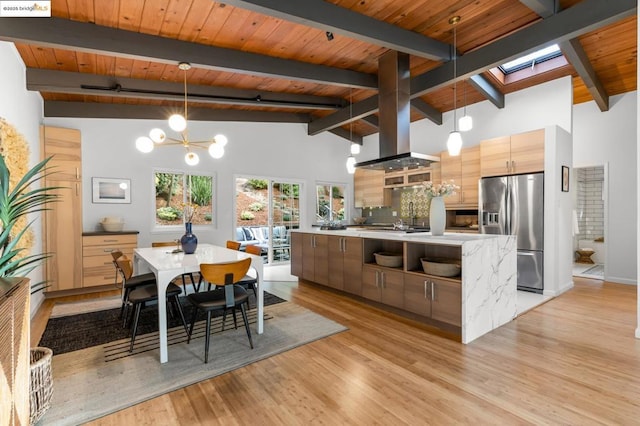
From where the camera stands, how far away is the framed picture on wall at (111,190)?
499 centimetres

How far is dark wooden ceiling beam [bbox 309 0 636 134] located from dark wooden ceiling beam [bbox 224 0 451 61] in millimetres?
542

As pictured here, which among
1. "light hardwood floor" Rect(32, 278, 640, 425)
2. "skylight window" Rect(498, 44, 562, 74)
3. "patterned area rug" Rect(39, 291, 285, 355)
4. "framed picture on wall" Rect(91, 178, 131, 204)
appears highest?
"skylight window" Rect(498, 44, 562, 74)

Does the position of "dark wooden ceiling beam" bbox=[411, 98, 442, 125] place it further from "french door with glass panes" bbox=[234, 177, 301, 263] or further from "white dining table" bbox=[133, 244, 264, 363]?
"white dining table" bbox=[133, 244, 264, 363]

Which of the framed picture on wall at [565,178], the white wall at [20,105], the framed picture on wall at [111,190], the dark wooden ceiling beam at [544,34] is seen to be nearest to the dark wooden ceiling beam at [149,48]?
the white wall at [20,105]

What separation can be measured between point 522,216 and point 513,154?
3.16 feet

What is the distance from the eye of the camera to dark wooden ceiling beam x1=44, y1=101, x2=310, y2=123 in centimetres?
474

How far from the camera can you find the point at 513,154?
4.82 m


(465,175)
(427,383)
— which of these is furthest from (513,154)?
(427,383)

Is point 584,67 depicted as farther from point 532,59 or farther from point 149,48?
point 149,48

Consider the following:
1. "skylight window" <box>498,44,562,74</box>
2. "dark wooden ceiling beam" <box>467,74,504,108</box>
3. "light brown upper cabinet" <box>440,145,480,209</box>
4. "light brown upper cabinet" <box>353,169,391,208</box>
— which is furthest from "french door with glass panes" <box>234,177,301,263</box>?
"skylight window" <box>498,44,562,74</box>

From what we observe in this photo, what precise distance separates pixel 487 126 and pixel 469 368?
191 inches

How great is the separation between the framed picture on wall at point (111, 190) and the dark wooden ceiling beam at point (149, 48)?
102 inches

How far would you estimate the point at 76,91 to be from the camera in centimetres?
403

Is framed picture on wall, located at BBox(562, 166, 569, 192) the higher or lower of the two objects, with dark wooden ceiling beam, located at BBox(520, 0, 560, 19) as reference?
lower
